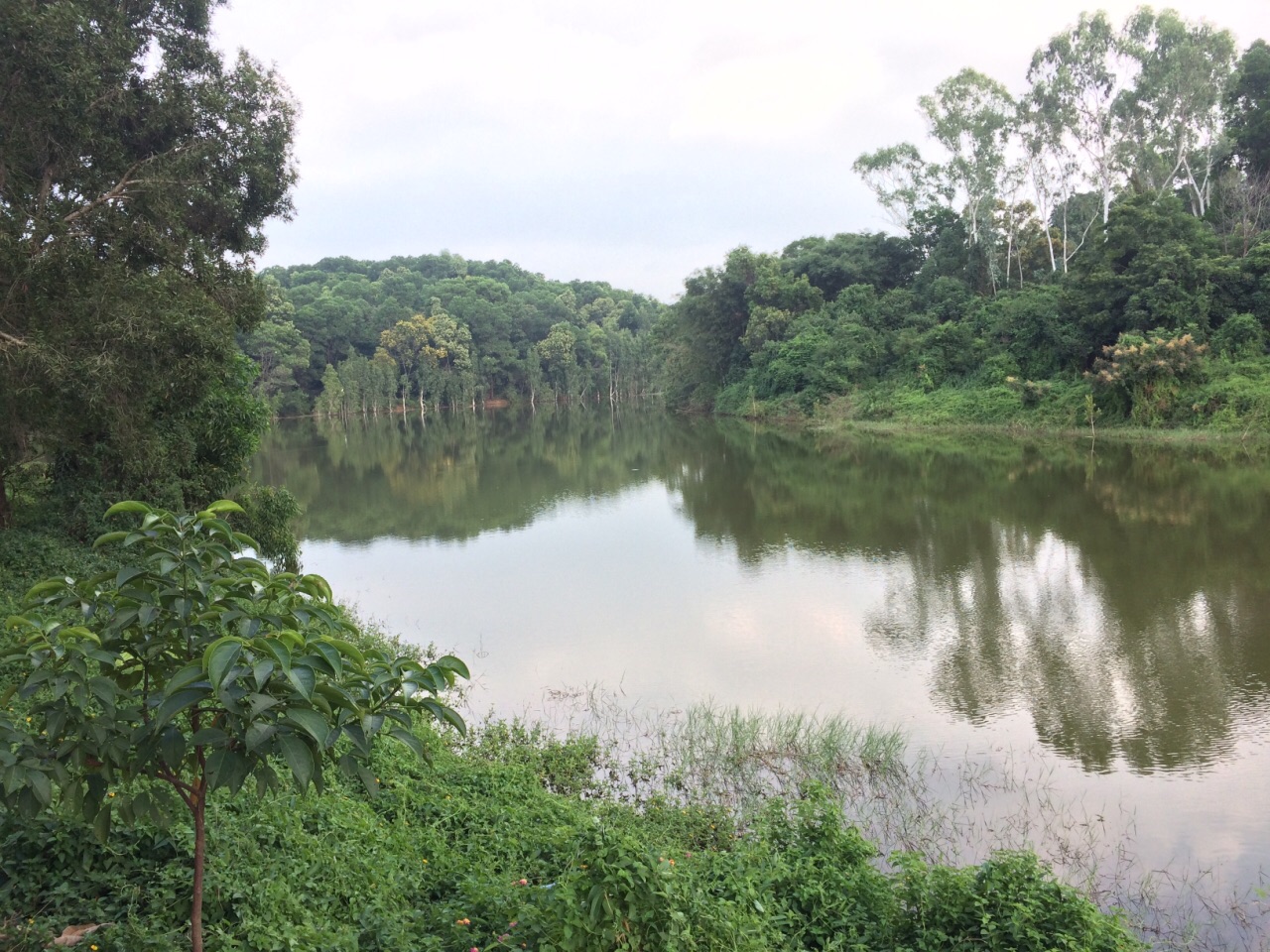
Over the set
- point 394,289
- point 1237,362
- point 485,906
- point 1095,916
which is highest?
point 394,289

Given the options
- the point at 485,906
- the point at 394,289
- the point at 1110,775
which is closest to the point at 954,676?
the point at 1110,775

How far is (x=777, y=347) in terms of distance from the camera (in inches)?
1635

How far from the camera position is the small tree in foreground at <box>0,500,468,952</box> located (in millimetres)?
1981

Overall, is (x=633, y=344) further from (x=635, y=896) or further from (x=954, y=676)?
(x=635, y=896)

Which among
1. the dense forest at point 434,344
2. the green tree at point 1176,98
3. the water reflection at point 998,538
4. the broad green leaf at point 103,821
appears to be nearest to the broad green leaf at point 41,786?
the broad green leaf at point 103,821

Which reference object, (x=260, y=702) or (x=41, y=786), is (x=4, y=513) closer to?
(x=41, y=786)

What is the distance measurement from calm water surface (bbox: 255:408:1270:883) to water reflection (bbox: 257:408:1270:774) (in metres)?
0.05

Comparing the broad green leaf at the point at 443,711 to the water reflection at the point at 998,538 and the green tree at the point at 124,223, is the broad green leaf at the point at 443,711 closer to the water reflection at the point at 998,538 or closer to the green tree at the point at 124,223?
the water reflection at the point at 998,538

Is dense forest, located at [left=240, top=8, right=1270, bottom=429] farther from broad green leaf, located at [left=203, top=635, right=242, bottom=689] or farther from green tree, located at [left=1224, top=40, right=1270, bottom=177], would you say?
broad green leaf, located at [left=203, top=635, right=242, bottom=689]

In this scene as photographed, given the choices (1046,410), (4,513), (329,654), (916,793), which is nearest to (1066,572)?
(916,793)

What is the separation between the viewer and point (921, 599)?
11.0 metres

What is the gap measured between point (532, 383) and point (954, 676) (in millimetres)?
65590

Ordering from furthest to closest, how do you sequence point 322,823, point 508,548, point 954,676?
point 508,548 → point 954,676 → point 322,823

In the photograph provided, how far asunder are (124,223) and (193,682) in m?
→ 9.52
